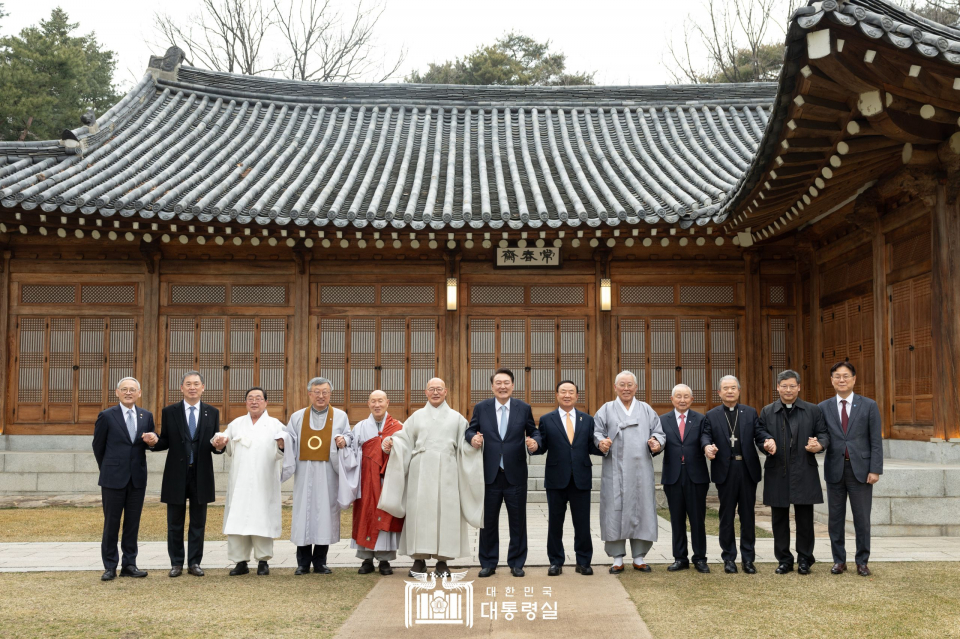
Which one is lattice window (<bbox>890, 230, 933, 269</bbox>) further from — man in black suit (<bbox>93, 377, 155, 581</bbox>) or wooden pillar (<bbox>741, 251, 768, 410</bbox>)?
man in black suit (<bbox>93, 377, 155, 581</bbox>)

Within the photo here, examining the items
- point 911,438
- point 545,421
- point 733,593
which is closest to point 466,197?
point 545,421

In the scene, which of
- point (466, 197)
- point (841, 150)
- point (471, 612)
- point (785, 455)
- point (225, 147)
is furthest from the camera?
point (225, 147)

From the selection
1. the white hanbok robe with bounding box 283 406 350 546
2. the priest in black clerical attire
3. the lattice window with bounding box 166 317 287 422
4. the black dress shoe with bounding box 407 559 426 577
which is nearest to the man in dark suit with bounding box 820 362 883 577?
the priest in black clerical attire

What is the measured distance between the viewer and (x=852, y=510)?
6.40 metres

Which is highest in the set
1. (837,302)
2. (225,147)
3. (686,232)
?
(225,147)

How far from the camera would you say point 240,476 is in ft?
22.5

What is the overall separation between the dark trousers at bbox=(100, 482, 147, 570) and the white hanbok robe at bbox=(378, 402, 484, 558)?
1929 mm

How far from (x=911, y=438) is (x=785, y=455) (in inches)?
132

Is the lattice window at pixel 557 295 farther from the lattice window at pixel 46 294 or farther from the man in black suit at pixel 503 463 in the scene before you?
the lattice window at pixel 46 294

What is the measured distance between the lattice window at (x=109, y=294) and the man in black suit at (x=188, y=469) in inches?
218

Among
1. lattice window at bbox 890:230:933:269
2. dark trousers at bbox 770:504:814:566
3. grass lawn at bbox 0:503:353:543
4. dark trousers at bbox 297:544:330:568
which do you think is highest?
lattice window at bbox 890:230:933:269

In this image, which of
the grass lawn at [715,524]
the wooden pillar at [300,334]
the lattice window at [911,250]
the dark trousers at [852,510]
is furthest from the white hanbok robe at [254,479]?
the lattice window at [911,250]

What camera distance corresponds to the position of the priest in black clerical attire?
21.1ft

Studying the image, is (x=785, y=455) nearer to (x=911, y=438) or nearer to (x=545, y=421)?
(x=545, y=421)
